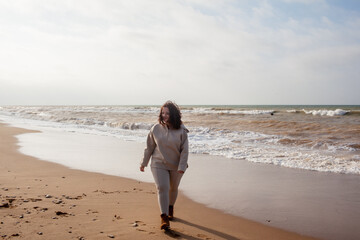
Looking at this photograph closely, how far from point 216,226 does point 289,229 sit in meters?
0.95

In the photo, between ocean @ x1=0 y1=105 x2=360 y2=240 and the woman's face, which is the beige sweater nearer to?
the woman's face

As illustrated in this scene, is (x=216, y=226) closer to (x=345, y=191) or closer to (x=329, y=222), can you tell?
(x=329, y=222)

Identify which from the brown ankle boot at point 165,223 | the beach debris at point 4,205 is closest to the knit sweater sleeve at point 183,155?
the brown ankle boot at point 165,223

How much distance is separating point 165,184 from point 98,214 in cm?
110

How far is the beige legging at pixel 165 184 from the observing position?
4.00 meters

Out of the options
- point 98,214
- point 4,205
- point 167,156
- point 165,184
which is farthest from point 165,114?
point 4,205

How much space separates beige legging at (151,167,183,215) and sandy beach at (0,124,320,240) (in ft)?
1.03

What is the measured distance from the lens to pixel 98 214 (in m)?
4.33

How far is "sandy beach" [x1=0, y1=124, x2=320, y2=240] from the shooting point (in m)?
3.70

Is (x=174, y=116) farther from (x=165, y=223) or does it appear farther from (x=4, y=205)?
(x=4, y=205)

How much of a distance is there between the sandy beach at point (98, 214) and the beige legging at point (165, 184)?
0.32m

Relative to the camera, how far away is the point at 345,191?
18.7ft

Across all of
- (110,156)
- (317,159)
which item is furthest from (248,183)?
(110,156)

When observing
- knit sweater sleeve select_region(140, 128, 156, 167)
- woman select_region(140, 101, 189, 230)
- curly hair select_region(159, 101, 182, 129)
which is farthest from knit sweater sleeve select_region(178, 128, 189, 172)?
knit sweater sleeve select_region(140, 128, 156, 167)
